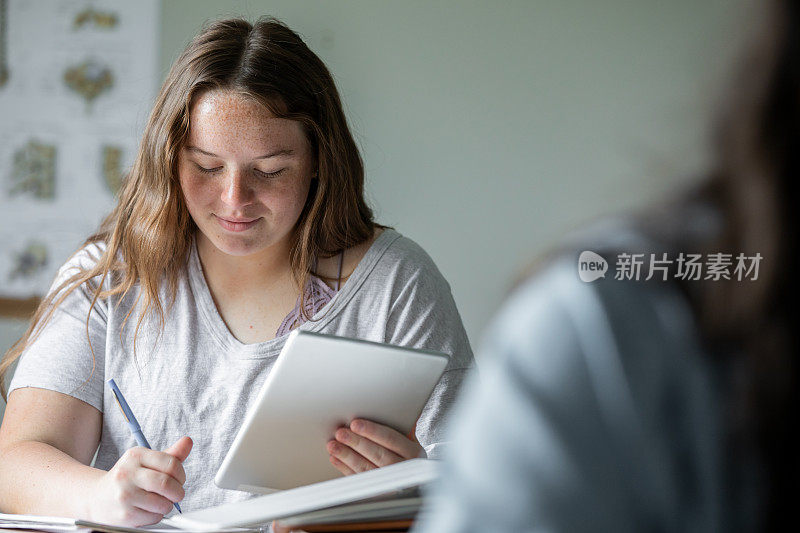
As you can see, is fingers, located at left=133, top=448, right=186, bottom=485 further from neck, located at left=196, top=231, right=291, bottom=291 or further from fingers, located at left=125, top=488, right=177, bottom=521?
neck, located at left=196, top=231, right=291, bottom=291

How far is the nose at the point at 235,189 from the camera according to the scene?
129 centimetres

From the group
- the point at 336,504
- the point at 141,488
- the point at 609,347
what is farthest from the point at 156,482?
the point at 609,347

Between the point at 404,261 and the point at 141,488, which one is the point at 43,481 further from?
the point at 404,261

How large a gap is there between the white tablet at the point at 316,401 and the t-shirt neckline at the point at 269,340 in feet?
1.16

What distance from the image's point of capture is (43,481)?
1.10 metres

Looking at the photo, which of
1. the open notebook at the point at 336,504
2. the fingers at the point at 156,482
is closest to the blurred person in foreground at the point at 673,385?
the open notebook at the point at 336,504

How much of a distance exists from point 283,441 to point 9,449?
47cm

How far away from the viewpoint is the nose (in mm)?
1290

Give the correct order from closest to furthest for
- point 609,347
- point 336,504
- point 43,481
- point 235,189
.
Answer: point 609,347
point 336,504
point 43,481
point 235,189

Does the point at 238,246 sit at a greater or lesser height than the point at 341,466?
greater

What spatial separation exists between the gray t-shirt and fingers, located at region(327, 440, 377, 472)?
13.9 inches

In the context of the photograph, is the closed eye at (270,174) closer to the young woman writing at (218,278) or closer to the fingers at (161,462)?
the young woman writing at (218,278)

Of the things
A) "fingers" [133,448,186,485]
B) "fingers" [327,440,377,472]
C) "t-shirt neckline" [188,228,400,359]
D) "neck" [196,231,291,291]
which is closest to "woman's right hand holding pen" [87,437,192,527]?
"fingers" [133,448,186,485]

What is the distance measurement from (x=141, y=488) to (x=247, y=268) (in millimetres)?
568
